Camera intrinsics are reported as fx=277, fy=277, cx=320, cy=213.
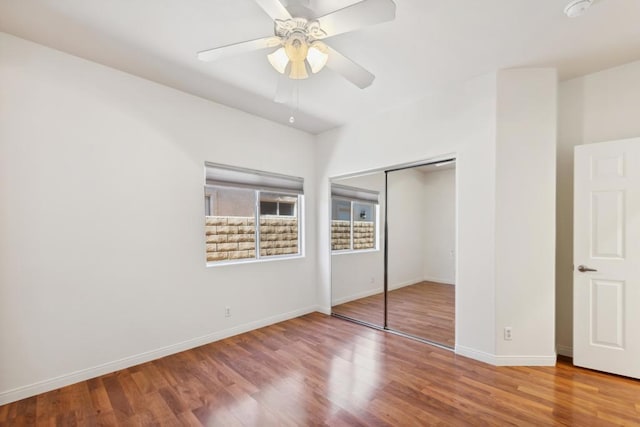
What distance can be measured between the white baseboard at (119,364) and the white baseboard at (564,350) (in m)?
3.20

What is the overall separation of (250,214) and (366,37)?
2.44 metres

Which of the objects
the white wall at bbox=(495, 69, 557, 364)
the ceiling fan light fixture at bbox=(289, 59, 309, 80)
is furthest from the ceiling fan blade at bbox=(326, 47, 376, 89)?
the white wall at bbox=(495, 69, 557, 364)

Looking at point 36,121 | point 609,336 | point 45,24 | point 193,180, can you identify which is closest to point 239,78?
point 193,180

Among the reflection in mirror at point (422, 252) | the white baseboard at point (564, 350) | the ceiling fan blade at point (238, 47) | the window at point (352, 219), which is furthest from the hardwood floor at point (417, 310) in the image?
the ceiling fan blade at point (238, 47)

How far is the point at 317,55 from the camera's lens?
1.89 metres

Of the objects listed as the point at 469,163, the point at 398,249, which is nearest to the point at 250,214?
the point at 398,249

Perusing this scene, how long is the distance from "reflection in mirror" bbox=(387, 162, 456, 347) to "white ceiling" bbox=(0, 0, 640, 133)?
3.72 ft

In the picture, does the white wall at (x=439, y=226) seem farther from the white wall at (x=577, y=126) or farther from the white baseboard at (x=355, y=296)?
the white wall at (x=577, y=126)

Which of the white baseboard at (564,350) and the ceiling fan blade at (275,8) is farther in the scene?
the white baseboard at (564,350)

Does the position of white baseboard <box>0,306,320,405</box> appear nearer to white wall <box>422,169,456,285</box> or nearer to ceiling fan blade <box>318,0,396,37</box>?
white wall <box>422,169,456,285</box>

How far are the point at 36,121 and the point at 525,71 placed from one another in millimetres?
4323

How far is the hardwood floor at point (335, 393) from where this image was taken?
1.93 metres

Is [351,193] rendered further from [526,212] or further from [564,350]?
[564,350]

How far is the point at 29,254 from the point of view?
2.21 meters
